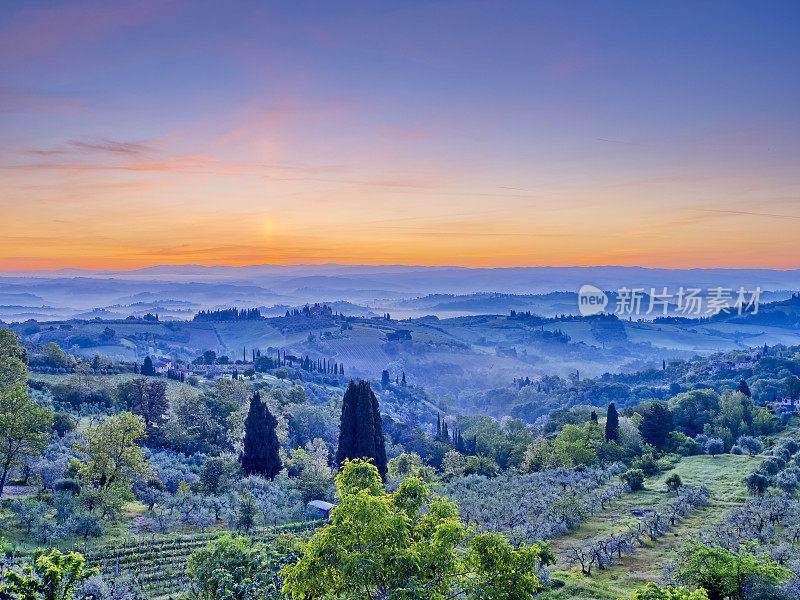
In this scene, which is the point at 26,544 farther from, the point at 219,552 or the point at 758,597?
the point at 758,597

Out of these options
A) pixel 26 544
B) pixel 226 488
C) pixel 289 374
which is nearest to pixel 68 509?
pixel 26 544

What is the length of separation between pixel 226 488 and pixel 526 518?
24.0m

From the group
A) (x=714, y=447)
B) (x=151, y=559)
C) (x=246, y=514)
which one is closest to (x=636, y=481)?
(x=714, y=447)

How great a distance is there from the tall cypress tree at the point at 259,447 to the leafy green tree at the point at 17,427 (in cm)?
2125

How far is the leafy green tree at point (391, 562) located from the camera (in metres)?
11.3

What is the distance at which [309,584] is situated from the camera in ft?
37.8

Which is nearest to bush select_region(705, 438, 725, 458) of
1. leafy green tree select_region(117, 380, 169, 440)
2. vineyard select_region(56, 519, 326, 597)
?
vineyard select_region(56, 519, 326, 597)

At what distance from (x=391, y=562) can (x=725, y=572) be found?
15.3m

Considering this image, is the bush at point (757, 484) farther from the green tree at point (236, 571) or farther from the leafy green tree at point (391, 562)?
the green tree at point (236, 571)

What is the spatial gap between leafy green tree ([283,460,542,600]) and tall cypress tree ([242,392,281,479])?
147ft

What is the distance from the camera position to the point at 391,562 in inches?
451

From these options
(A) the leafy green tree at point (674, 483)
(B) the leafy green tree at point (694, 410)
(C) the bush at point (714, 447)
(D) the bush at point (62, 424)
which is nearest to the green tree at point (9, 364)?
(D) the bush at point (62, 424)

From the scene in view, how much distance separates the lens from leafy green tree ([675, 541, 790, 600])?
19066 millimetres

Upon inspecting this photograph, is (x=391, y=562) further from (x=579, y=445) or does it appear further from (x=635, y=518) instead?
(x=579, y=445)
